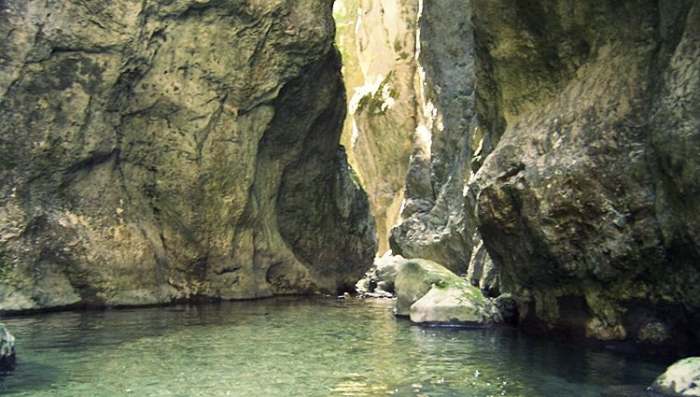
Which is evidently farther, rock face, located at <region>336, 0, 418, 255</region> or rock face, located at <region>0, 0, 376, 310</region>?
rock face, located at <region>336, 0, 418, 255</region>

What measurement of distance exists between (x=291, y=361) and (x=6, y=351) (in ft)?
13.1

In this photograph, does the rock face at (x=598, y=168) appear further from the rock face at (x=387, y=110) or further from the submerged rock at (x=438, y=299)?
the rock face at (x=387, y=110)

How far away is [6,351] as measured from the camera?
10047 millimetres

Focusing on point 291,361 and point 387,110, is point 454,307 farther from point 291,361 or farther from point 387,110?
point 387,110

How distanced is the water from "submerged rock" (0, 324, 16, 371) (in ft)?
0.77

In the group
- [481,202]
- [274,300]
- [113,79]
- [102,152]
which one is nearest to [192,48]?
[113,79]

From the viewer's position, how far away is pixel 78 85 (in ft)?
65.6

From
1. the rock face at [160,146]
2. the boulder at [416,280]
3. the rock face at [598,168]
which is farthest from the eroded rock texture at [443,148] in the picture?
the rock face at [598,168]

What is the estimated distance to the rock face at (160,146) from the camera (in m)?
19.1

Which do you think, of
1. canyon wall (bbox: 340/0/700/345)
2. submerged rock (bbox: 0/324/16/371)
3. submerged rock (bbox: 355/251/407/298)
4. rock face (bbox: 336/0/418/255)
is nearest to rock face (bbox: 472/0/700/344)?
canyon wall (bbox: 340/0/700/345)

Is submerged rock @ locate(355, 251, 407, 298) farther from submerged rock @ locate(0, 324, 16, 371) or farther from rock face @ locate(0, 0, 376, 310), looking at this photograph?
submerged rock @ locate(0, 324, 16, 371)

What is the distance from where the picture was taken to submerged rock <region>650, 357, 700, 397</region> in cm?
886

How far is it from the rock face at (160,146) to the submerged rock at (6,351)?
8.18m

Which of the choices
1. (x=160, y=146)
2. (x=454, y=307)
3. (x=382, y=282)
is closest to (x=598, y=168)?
(x=454, y=307)
